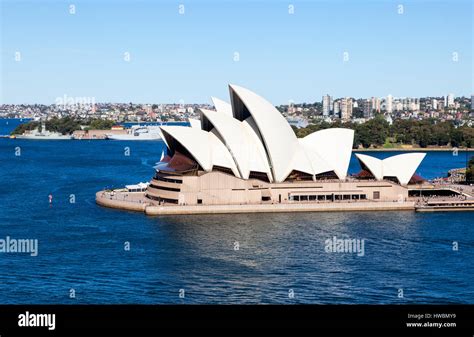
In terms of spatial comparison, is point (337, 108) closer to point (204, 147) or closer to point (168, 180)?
point (204, 147)

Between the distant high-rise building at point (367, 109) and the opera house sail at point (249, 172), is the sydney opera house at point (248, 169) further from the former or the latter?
the distant high-rise building at point (367, 109)

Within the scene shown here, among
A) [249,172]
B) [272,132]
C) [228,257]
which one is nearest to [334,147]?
[272,132]

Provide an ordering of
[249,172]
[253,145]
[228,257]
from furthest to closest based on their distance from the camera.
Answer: [253,145]
[249,172]
[228,257]

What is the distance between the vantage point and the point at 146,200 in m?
35.6

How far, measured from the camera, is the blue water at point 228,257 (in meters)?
18.9

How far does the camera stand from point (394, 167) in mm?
37781

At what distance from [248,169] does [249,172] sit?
198mm

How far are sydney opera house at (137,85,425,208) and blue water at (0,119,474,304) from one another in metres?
2.12

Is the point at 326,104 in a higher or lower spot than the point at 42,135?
higher

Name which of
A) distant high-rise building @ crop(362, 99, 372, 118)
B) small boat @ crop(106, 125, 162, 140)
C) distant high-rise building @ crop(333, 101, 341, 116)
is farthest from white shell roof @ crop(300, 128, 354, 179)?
distant high-rise building @ crop(333, 101, 341, 116)

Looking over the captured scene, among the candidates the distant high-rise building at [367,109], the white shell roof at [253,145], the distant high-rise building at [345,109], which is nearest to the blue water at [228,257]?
the white shell roof at [253,145]

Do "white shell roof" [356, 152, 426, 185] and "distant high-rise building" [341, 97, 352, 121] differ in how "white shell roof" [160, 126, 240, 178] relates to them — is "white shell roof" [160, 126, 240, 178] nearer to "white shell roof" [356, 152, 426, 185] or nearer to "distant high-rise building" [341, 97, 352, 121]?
"white shell roof" [356, 152, 426, 185]

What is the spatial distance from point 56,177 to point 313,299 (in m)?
33.7
